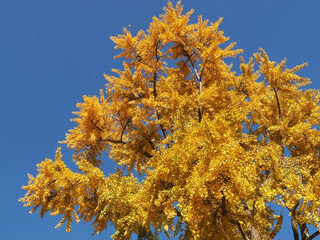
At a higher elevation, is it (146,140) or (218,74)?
(218,74)

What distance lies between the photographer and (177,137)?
7.81 meters

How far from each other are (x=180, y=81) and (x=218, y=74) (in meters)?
1.95

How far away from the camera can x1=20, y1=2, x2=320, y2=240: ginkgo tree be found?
659 centimetres

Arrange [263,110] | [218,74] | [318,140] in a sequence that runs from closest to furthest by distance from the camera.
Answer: [318,140]
[263,110]
[218,74]

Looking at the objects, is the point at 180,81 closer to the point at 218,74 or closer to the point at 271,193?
the point at 218,74

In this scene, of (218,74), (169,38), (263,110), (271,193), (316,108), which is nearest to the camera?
(271,193)

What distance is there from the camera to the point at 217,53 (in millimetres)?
11469

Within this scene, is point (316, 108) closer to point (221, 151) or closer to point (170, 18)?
point (221, 151)

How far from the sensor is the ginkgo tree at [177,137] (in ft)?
21.6

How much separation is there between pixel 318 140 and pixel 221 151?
552cm

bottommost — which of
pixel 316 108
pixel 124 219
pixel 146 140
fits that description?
pixel 124 219

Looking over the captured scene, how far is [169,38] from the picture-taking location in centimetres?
1159

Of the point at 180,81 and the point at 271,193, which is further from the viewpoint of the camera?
the point at 180,81

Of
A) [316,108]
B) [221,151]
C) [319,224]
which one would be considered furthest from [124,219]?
[316,108]
